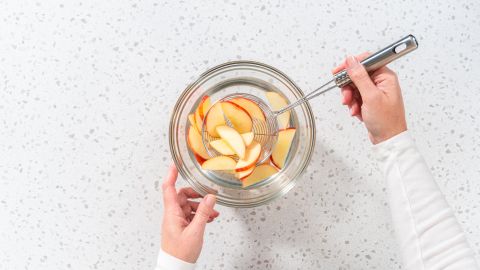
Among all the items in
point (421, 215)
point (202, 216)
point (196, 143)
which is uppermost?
point (196, 143)

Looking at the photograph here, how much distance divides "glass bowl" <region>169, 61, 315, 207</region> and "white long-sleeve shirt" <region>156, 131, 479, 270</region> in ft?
0.39

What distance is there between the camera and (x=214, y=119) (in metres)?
0.67

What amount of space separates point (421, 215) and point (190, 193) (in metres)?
0.34

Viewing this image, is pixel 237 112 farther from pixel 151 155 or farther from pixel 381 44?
pixel 381 44

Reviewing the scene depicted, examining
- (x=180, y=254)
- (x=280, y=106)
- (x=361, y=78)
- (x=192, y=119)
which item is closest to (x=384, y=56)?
(x=361, y=78)

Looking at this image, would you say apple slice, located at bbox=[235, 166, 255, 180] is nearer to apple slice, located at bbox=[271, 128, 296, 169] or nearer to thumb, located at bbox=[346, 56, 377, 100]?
apple slice, located at bbox=[271, 128, 296, 169]

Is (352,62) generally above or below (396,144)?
above

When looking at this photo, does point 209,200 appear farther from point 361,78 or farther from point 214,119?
point 361,78

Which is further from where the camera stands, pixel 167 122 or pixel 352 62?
pixel 167 122

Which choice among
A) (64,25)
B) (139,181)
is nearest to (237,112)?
(139,181)

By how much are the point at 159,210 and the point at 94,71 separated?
256 mm

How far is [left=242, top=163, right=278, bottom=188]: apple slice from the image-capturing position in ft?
2.26

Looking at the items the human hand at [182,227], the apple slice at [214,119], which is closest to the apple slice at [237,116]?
the apple slice at [214,119]

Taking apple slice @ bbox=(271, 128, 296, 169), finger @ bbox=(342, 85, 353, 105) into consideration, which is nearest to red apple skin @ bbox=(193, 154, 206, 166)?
apple slice @ bbox=(271, 128, 296, 169)
